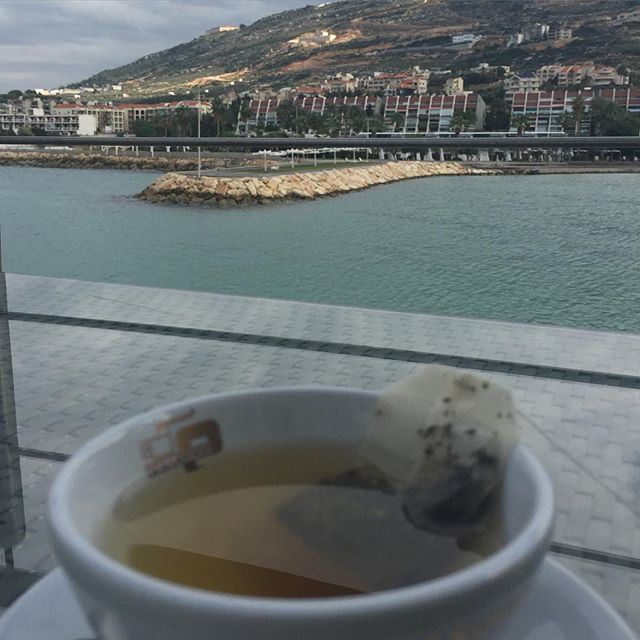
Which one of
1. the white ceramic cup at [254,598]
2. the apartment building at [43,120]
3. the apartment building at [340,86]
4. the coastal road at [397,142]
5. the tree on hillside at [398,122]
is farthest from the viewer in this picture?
the apartment building at [340,86]

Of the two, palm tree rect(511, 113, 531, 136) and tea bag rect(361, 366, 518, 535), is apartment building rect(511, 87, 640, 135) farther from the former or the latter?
tea bag rect(361, 366, 518, 535)

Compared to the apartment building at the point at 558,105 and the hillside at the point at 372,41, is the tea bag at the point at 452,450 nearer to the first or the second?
Result: the apartment building at the point at 558,105

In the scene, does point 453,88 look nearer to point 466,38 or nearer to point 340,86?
point 340,86

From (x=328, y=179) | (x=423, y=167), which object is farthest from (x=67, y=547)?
(x=328, y=179)

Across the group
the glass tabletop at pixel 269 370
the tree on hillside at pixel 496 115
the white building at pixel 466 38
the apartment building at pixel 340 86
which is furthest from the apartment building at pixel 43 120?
the white building at pixel 466 38

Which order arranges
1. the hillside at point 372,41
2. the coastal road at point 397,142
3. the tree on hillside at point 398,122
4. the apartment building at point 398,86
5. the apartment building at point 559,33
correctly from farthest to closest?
the apartment building at point 559,33 < the hillside at point 372,41 < the apartment building at point 398,86 < the tree on hillside at point 398,122 < the coastal road at point 397,142

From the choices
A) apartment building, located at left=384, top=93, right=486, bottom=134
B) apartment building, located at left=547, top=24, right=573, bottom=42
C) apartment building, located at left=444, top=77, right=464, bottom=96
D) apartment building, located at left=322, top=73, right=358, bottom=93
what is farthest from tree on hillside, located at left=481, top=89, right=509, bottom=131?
apartment building, located at left=547, top=24, right=573, bottom=42

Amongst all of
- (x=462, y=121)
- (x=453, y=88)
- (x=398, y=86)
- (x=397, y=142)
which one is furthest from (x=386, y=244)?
(x=398, y=86)
